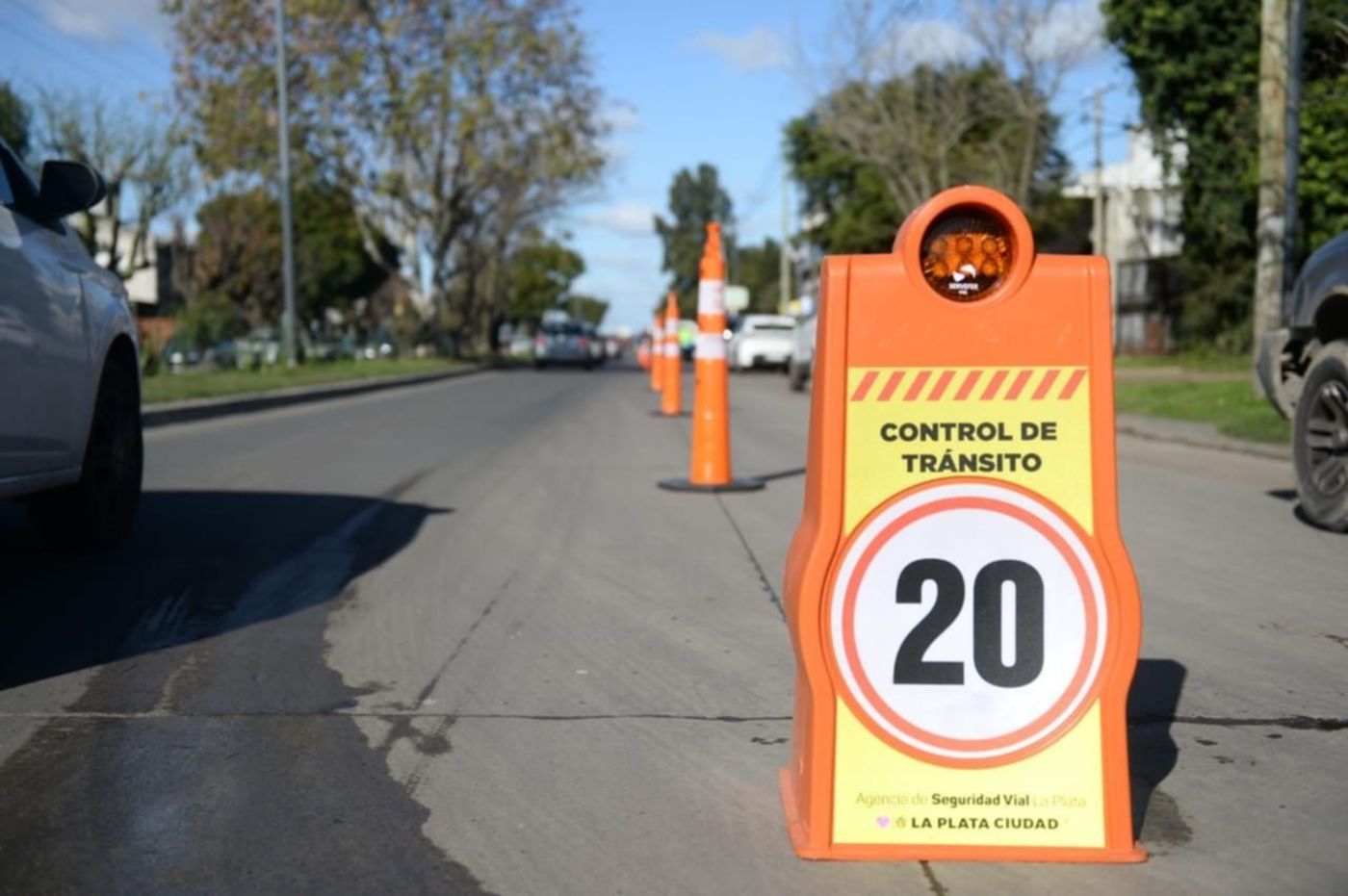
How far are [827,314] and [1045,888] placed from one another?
1.30 meters

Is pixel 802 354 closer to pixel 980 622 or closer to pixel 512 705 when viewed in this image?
pixel 512 705

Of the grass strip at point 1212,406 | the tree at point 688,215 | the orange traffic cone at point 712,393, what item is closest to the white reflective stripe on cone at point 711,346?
the orange traffic cone at point 712,393

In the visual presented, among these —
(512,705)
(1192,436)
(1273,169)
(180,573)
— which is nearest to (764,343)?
(1273,169)

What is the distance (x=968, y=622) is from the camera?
339 centimetres

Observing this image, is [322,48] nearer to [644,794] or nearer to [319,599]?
[319,599]

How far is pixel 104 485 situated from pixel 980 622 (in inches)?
201

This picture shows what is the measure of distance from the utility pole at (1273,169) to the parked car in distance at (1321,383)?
927 centimetres

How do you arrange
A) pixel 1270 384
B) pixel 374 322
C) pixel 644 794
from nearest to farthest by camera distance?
1. pixel 644 794
2. pixel 1270 384
3. pixel 374 322

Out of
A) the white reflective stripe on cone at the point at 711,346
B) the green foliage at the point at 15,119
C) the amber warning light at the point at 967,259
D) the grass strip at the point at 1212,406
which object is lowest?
the grass strip at the point at 1212,406

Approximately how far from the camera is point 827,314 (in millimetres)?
3398

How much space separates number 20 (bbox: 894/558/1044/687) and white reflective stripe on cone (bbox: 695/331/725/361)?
7.21 metres

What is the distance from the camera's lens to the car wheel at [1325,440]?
26.4 ft

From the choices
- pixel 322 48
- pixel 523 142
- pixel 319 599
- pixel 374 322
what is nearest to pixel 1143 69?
pixel 523 142

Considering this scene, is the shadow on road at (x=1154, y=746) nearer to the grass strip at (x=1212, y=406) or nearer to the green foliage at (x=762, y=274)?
the grass strip at (x=1212, y=406)
